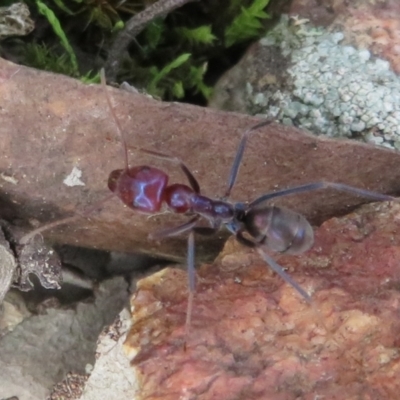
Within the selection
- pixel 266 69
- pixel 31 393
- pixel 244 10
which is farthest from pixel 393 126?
pixel 31 393

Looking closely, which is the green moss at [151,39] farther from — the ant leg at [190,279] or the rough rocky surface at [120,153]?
the ant leg at [190,279]

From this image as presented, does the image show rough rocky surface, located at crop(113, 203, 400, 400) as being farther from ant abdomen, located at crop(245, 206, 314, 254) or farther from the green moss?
the green moss

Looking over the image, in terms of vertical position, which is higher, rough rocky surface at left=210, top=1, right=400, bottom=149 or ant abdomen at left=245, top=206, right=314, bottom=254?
rough rocky surface at left=210, top=1, right=400, bottom=149

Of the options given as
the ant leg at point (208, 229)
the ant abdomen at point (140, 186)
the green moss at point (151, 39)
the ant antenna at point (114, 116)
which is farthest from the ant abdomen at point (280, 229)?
the green moss at point (151, 39)

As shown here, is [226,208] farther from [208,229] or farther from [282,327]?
[282,327]

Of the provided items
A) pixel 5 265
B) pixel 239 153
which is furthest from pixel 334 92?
pixel 5 265

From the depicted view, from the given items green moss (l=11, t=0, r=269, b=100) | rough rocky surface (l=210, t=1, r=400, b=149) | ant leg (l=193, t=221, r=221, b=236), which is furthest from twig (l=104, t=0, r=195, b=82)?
ant leg (l=193, t=221, r=221, b=236)

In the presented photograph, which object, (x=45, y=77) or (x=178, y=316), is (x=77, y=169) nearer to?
(x=45, y=77)

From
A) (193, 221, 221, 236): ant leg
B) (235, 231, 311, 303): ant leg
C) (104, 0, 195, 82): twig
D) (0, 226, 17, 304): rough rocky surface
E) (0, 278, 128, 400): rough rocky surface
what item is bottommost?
(0, 278, 128, 400): rough rocky surface
